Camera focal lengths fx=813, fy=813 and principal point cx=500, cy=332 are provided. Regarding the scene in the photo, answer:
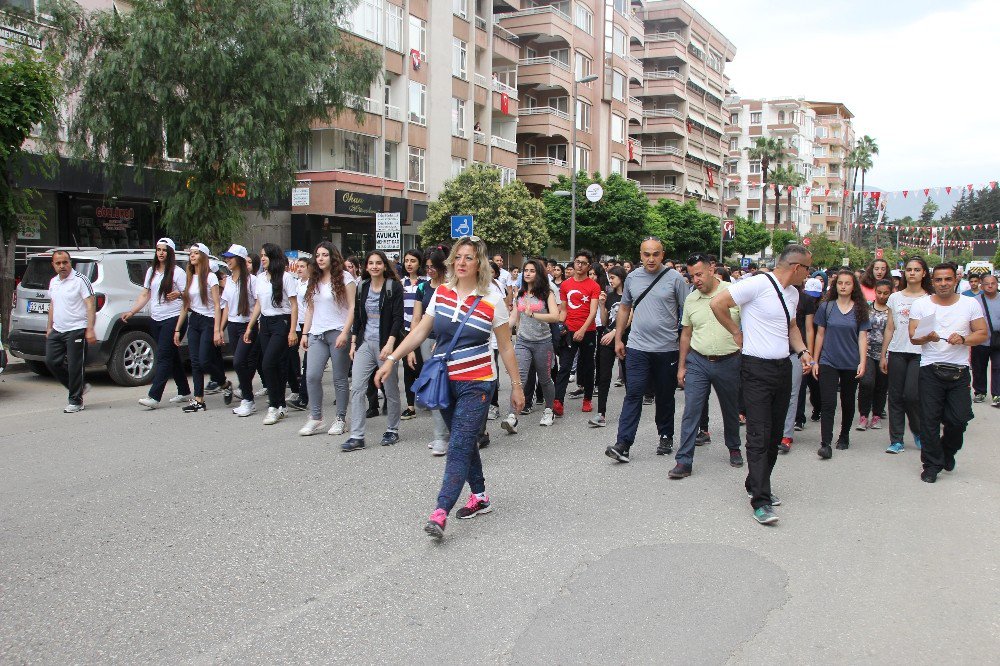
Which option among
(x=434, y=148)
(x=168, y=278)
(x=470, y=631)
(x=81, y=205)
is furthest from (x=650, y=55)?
(x=470, y=631)

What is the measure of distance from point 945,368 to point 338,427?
18.1ft

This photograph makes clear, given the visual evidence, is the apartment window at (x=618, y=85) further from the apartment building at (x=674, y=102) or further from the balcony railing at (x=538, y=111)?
the balcony railing at (x=538, y=111)

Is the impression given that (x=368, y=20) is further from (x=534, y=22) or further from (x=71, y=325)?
(x=71, y=325)

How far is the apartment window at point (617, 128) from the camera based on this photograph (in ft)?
173

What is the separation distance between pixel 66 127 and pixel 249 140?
499cm

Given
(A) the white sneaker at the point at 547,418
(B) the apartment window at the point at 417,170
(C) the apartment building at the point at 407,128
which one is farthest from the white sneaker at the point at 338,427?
(B) the apartment window at the point at 417,170

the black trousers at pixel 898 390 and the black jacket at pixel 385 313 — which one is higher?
the black jacket at pixel 385 313

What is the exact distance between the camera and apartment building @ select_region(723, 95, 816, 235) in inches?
3703

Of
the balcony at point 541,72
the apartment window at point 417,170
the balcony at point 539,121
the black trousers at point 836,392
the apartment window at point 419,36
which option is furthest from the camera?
the balcony at point 541,72

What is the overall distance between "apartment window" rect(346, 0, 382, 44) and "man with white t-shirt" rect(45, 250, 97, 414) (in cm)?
2367

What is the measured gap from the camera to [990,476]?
22.6ft

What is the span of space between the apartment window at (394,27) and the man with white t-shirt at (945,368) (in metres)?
29.2

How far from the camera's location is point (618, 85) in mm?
52812

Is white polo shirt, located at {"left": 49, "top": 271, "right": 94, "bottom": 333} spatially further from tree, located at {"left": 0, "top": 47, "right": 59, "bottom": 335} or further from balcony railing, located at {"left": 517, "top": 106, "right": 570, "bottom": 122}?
balcony railing, located at {"left": 517, "top": 106, "right": 570, "bottom": 122}
